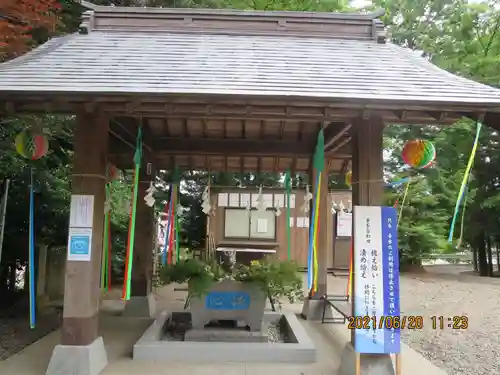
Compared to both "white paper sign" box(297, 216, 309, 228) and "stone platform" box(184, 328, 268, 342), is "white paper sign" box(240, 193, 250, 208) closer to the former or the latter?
"white paper sign" box(297, 216, 309, 228)

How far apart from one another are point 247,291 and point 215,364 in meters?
1.14

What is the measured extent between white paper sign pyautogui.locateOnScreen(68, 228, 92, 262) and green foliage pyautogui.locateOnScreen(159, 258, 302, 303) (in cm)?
148

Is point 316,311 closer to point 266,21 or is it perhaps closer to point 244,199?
point 266,21

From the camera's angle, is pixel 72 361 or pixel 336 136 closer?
pixel 72 361

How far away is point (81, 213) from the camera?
4.70 metres

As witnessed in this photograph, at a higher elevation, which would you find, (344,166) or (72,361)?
(344,166)

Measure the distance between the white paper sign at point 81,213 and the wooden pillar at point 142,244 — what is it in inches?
119

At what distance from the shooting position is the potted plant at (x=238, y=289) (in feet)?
19.3

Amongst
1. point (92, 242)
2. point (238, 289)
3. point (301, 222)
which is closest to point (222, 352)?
point (238, 289)

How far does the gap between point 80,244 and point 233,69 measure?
2.70 metres

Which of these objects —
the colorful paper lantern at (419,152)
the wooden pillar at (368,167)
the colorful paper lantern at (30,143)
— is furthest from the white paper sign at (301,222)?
the colorful paper lantern at (30,143)

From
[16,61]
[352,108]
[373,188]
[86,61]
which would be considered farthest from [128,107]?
[373,188]

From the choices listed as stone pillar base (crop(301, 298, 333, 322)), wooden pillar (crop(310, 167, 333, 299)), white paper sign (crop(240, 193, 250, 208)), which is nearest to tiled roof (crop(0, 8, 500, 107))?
wooden pillar (crop(310, 167, 333, 299))

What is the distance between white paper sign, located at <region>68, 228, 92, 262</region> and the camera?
4.65 metres
